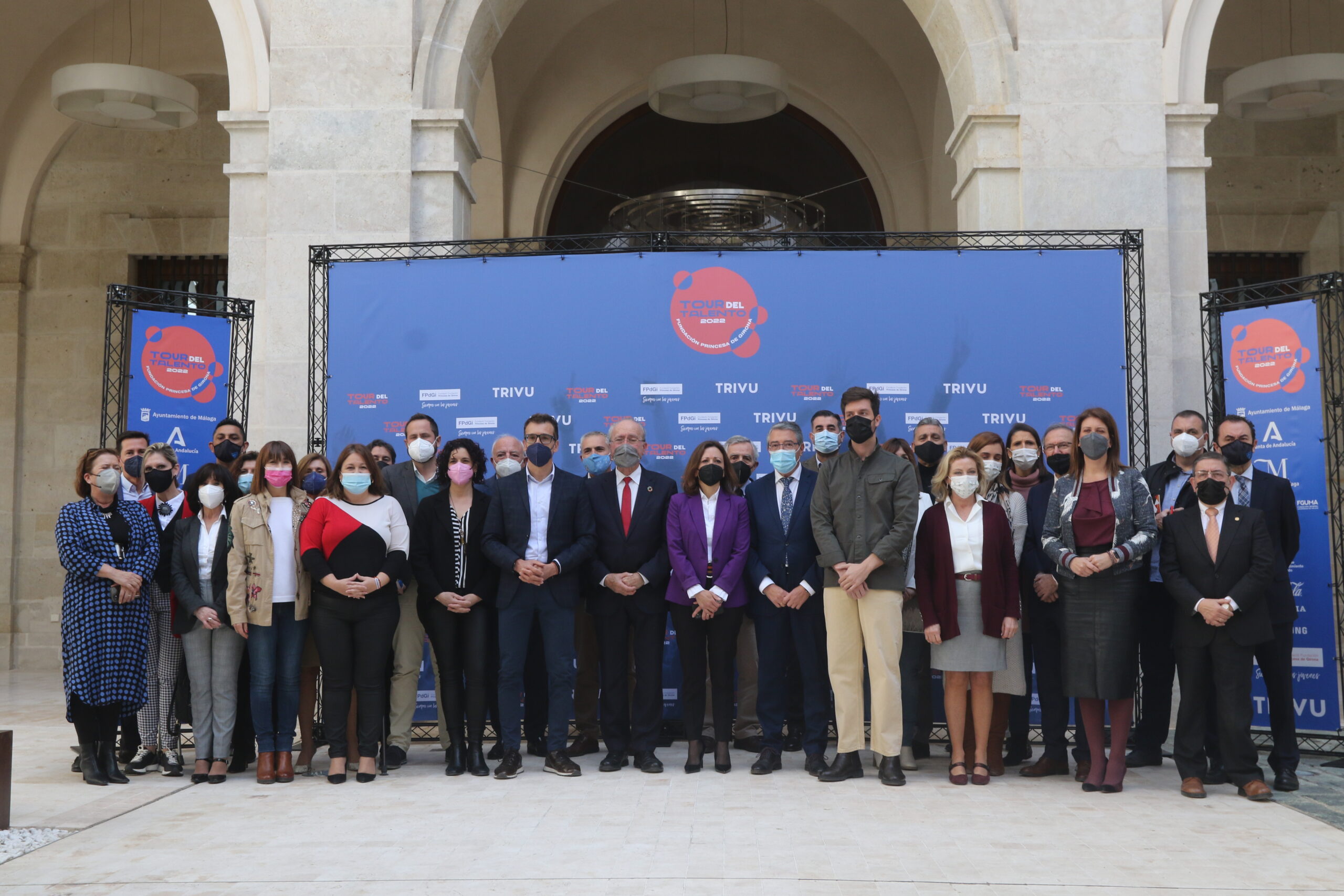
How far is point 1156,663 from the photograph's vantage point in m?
6.61

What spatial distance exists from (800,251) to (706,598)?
2357 millimetres

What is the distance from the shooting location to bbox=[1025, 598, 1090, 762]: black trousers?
6.52 metres

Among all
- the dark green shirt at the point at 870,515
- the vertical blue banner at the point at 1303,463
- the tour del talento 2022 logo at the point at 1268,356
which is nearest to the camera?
the dark green shirt at the point at 870,515

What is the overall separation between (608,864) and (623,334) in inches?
150

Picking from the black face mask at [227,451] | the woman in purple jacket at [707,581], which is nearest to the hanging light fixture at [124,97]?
the black face mask at [227,451]

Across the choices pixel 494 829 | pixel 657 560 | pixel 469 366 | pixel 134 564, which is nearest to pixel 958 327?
pixel 657 560

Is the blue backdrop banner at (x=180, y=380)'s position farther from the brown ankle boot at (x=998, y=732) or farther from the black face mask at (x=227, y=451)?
the brown ankle boot at (x=998, y=732)

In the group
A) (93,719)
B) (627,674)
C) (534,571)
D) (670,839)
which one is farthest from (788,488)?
(93,719)

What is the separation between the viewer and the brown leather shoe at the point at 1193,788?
5.88m

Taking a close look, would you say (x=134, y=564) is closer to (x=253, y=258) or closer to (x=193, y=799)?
(x=193, y=799)

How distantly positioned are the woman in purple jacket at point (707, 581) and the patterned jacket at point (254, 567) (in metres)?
1.89

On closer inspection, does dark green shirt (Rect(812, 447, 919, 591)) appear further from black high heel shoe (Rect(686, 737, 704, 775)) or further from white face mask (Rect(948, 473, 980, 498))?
black high heel shoe (Rect(686, 737, 704, 775))

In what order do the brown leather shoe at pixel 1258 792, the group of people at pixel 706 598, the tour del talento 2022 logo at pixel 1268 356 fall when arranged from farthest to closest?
the tour del talento 2022 logo at pixel 1268 356 → the group of people at pixel 706 598 → the brown leather shoe at pixel 1258 792

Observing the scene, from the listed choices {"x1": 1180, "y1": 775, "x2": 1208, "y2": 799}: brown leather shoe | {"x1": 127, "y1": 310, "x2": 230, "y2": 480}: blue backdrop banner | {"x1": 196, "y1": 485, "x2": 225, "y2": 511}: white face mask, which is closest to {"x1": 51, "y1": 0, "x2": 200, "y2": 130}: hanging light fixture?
{"x1": 127, "y1": 310, "x2": 230, "y2": 480}: blue backdrop banner
